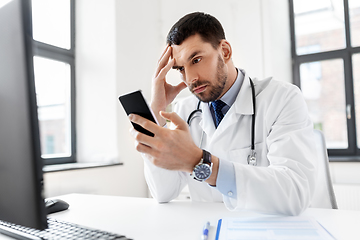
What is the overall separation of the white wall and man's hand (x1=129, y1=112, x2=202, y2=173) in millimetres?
1954

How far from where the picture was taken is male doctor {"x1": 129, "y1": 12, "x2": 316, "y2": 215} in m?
0.76

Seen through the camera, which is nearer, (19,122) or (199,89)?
(19,122)

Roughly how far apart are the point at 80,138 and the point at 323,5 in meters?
2.82

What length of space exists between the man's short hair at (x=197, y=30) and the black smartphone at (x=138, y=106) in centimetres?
64

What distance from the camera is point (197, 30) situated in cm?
127

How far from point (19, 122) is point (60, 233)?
0.96 ft

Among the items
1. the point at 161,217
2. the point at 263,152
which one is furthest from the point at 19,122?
the point at 263,152

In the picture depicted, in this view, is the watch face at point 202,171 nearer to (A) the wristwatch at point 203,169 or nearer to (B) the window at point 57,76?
(A) the wristwatch at point 203,169

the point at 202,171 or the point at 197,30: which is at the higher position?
the point at 197,30

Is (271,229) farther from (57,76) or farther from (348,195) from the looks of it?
(57,76)

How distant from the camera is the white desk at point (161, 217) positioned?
29.5 inches

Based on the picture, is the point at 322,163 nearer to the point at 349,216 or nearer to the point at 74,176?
the point at 349,216

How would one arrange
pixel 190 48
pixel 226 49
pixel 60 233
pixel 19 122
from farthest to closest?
pixel 226 49 < pixel 190 48 < pixel 60 233 < pixel 19 122

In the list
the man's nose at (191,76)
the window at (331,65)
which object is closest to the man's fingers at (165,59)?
the man's nose at (191,76)
